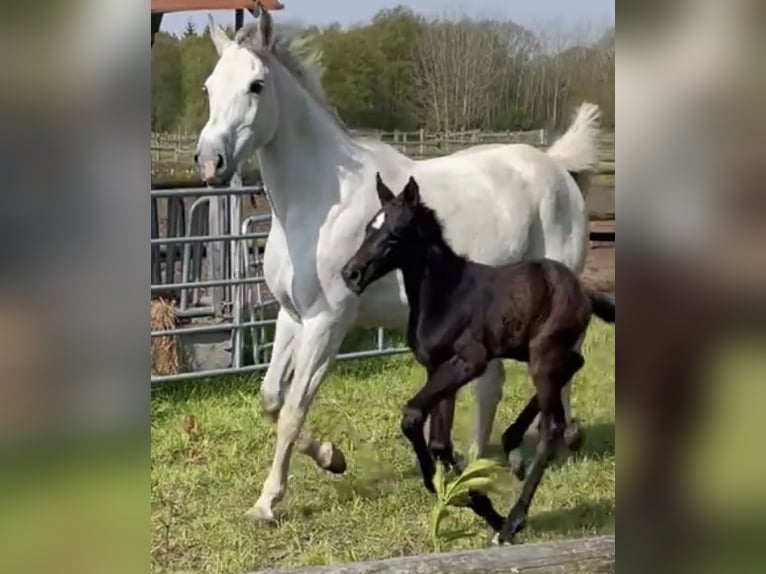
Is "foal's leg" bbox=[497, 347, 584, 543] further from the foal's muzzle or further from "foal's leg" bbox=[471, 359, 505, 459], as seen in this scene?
the foal's muzzle

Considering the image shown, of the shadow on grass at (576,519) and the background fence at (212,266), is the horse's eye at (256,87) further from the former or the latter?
the shadow on grass at (576,519)

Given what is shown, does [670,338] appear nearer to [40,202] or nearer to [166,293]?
[166,293]

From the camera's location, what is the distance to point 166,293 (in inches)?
136

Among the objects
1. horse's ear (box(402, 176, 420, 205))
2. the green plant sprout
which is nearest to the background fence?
horse's ear (box(402, 176, 420, 205))

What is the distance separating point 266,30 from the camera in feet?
11.4

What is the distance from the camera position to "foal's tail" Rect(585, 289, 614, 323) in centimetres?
390

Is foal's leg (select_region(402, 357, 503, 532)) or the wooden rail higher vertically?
foal's leg (select_region(402, 357, 503, 532))

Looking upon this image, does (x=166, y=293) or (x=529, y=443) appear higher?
(x=166, y=293)

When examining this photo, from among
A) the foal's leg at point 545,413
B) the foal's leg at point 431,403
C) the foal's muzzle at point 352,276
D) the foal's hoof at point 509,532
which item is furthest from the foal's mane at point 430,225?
the foal's hoof at point 509,532

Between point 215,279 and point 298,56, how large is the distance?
2.31ft

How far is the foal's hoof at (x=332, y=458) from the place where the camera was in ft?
12.0

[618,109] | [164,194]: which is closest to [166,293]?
[164,194]

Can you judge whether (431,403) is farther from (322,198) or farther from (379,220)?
(322,198)

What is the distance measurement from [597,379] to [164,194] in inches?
60.3
